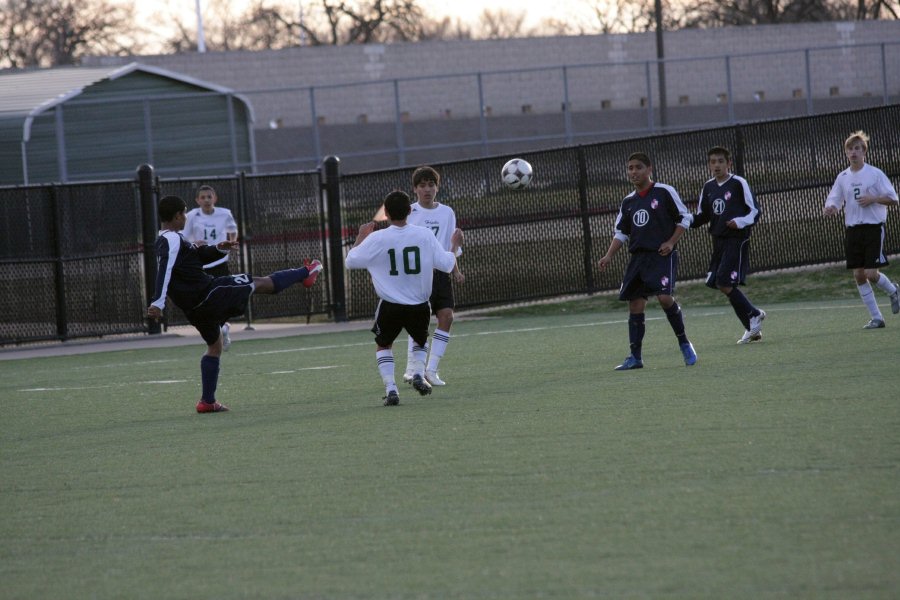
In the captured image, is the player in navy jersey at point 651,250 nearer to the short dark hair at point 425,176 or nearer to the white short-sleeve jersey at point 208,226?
the short dark hair at point 425,176

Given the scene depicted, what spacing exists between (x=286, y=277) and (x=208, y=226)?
214 inches

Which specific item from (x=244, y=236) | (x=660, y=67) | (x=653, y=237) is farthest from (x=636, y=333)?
(x=660, y=67)

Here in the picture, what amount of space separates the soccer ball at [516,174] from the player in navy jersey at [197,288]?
674 centimetres

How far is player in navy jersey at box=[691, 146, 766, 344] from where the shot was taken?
12.0 meters

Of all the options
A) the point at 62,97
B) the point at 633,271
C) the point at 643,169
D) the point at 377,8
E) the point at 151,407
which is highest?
the point at 377,8

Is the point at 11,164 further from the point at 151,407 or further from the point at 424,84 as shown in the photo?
the point at 151,407

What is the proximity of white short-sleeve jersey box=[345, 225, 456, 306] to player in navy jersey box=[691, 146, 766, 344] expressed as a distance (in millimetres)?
3703

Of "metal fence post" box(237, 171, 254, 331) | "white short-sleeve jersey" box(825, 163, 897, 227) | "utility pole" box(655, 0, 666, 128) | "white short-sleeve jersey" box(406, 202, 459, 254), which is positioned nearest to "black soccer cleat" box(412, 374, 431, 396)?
"white short-sleeve jersey" box(406, 202, 459, 254)

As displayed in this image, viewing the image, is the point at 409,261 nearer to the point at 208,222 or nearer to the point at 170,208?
the point at 170,208

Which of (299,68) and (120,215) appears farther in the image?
(299,68)

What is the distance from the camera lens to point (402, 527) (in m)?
5.40

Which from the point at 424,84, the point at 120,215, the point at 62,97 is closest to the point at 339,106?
the point at 424,84

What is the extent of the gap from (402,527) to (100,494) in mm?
1993

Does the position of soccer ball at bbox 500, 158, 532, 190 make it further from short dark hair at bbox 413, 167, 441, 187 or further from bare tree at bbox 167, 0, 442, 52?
bare tree at bbox 167, 0, 442, 52
